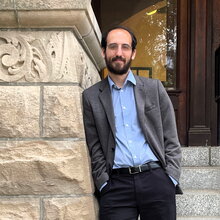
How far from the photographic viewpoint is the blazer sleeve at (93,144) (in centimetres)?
214

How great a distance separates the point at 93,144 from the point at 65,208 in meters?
0.39

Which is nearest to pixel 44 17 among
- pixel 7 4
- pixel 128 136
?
pixel 7 4

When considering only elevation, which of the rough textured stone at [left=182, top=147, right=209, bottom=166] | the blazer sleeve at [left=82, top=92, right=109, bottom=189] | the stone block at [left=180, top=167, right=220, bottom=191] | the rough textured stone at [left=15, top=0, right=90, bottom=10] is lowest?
the stone block at [left=180, top=167, right=220, bottom=191]

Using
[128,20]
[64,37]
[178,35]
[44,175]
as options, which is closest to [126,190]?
[44,175]

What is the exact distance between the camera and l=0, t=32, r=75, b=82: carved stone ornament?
201 centimetres

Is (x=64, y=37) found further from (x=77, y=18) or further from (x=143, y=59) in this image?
(x=143, y=59)

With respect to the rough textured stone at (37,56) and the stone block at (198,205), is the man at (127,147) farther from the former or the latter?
the stone block at (198,205)

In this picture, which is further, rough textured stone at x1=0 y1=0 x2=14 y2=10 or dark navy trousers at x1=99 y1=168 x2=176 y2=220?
dark navy trousers at x1=99 y1=168 x2=176 y2=220

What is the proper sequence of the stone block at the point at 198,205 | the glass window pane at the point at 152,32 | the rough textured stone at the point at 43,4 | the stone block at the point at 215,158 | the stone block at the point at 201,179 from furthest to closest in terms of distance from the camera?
the glass window pane at the point at 152,32 → the stone block at the point at 215,158 → the stone block at the point at 201,179 → the stone block at the point at 198,205 → the rough textured stone at the point at 43,4

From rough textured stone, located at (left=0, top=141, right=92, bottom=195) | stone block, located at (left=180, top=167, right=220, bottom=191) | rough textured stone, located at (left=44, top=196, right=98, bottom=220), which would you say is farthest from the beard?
stone block, located at (left=180, top=167, right=220, bottom=191)

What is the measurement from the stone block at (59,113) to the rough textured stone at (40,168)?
0.19ft

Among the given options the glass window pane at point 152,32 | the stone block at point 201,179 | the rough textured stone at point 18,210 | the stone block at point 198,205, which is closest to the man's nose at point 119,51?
the rough textured stone at point 18,210

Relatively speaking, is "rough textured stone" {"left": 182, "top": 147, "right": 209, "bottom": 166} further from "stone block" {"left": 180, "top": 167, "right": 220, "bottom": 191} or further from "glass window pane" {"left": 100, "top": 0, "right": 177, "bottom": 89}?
"glass window pane" {"left": 100, "top": 0, "right": 177, "bottom": 89}

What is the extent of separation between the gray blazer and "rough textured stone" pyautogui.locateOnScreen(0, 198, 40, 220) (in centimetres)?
38
